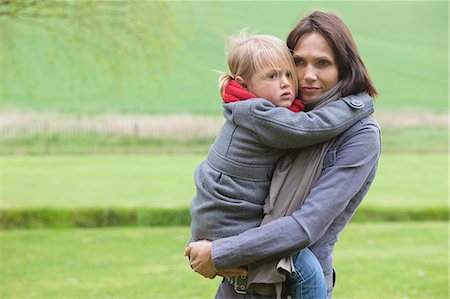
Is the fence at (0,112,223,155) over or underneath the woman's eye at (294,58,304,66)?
underneath

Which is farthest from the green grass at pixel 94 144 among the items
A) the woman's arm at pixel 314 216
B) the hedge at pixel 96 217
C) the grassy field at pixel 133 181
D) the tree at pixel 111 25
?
the woman's arm at pixel 314 216

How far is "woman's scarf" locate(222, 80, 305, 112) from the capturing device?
2865 mm

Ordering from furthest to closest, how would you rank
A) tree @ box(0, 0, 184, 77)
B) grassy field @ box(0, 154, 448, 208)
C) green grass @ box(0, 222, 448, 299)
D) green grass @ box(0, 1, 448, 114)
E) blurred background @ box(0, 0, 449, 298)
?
green grass @ box(0, 1, 448, 114)
grassy field @ box(0, 154, 448, 208)
tree @ box(0, 0, 184, 77)
blurred background @ box(0, 0, 449, 298)
green grass @ box(0, 222, 448, 299)

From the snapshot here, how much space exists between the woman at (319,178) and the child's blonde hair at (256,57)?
6cm

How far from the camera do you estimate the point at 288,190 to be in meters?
2.74

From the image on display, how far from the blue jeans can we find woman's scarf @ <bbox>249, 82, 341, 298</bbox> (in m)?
0.03

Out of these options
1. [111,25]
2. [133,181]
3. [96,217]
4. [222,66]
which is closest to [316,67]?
[111,25]

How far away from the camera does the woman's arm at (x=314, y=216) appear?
105 inches

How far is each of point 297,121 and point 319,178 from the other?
0.65 ft

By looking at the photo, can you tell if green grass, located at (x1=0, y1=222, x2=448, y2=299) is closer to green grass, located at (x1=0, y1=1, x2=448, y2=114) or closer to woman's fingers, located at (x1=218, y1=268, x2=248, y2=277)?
woman's fingers, located at (x1=218, y1=268, x2=248, y2=277)

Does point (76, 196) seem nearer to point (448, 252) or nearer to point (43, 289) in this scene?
point (43, 289)

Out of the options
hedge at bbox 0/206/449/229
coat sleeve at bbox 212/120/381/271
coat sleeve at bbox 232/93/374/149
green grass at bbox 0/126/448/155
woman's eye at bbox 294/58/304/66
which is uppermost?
woman's eye at bbox 294/58/304/66

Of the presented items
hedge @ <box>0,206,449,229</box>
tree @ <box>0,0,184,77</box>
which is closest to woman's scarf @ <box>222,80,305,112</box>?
tree @ <box>0,0,184,77</box>

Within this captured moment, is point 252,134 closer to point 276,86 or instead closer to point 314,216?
point 276,86
